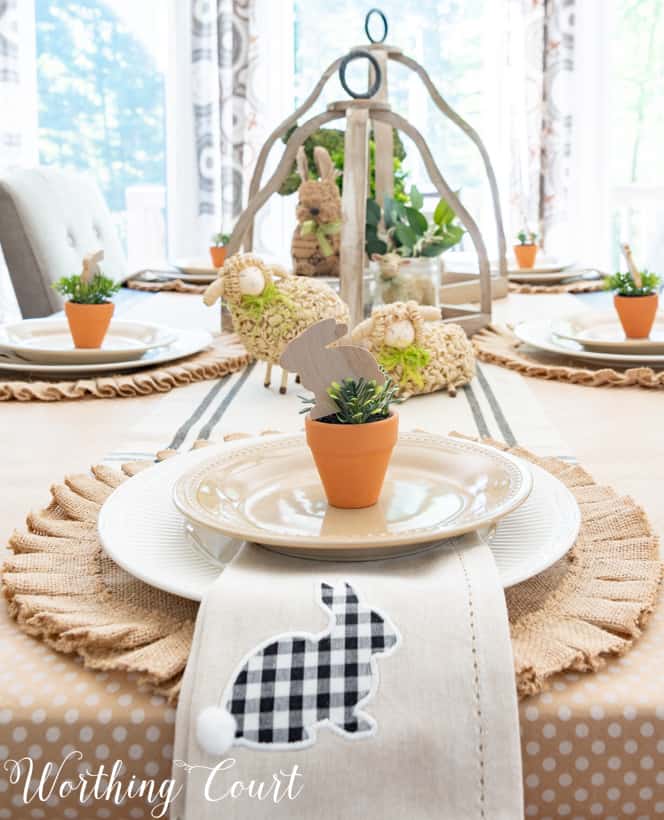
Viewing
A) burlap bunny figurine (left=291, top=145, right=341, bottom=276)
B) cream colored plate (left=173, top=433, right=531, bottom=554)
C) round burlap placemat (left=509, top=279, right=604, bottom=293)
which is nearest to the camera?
cream colored plate (left=173, top=433, right=531, bottom=554)

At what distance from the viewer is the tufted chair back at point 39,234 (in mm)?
2211

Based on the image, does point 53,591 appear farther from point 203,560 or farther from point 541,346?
point 541,346

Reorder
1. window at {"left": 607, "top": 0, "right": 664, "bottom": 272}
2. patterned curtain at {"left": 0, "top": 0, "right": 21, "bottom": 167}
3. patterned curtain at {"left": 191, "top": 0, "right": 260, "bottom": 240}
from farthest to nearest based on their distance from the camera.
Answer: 1. window at {"left": 607, "top": 0, "right": 664, "bottom": 272}
2. patterned curtain at {"left": 191, "top": 0, "right": 260, "bottom": 240}
3. patterned curtain at {"left": 0, "top": 0, "right": 21, "bottom": 167}

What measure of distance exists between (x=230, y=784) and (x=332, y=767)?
0.04 metres

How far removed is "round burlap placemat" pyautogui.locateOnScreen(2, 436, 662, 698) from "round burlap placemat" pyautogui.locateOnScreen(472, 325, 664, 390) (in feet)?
1.74

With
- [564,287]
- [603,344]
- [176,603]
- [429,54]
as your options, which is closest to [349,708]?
[176,603]

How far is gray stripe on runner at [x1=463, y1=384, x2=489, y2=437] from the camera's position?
101 centimetres

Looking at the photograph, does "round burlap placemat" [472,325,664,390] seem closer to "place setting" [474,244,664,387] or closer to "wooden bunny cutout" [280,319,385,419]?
"place setting" [474,244,664,387]

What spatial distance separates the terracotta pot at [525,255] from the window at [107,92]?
234cm

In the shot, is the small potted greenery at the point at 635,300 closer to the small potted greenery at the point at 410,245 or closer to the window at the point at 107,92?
the small potted greenery at the point at 410,245

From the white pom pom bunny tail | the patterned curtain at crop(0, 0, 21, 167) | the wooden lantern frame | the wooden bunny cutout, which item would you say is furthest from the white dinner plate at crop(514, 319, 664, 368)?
the patterned curtain at crop(0, 0, 21, 167)

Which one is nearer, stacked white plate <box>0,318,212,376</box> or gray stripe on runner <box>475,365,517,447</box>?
gray stripe on runner <box>475,365,517,447</box>

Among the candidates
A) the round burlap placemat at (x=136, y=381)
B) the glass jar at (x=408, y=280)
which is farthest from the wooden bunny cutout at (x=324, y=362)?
the glass jar at (x=408, y=280)

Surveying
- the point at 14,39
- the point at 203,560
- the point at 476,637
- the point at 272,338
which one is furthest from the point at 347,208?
the point at 14,39
